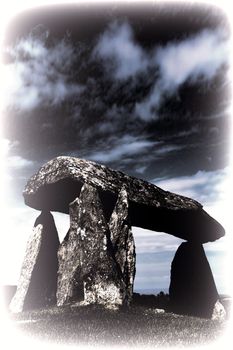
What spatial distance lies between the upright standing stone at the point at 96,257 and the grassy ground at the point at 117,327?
427 mm

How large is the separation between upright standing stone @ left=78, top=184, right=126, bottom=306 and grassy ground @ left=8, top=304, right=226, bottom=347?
1.40ft

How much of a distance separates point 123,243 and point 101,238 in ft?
2.63

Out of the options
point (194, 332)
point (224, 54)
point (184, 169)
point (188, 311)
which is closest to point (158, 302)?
point (188, 311)

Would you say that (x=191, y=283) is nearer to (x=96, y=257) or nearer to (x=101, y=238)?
(x=101, y=238)

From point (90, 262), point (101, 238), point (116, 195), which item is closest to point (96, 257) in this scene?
point (90, 262)

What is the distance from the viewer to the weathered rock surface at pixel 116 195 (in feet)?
47.6

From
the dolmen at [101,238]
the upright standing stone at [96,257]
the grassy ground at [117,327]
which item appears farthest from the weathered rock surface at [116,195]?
the grassy ground at [117,327]

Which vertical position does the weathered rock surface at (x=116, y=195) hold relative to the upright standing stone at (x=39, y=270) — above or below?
above

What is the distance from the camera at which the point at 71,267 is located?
13.8 meters

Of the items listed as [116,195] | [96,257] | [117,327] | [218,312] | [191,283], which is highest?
[116,195]

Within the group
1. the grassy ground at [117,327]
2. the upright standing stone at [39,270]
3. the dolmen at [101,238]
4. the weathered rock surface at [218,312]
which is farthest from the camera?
the weathered rock surface at [218,312]

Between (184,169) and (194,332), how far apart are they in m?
6.62

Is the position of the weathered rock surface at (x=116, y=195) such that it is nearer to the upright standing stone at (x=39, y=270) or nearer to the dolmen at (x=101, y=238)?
the dolmen at (x=101, y=238)

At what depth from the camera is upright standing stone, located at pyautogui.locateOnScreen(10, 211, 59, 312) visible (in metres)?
15.8
